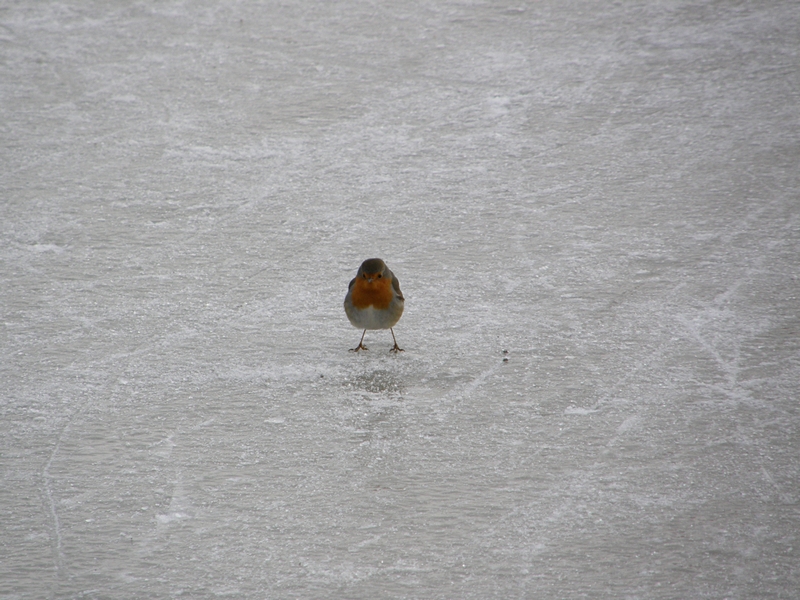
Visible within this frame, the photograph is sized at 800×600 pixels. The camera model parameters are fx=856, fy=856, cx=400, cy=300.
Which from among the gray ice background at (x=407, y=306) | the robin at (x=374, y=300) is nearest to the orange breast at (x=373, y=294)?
the robin at (x=374, y=300)

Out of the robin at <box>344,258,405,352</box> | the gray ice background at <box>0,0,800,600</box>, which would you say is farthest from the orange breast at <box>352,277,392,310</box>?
the gray ice background at <box>0,0,800,600</box>

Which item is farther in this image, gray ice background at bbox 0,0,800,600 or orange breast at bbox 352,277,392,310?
orange breast at bbox 352,277,392,310

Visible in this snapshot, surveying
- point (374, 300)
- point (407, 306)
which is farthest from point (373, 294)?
point (407, 306)

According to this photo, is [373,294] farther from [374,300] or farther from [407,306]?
[407,306]

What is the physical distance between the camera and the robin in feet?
12.2

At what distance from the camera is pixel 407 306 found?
425 centimetres

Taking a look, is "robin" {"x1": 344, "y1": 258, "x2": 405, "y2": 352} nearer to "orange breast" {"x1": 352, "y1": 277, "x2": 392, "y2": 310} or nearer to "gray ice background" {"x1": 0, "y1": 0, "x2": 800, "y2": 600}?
"orange breast" {"x1": 352, "y1": 277, "x2": 392, "y2": 310}

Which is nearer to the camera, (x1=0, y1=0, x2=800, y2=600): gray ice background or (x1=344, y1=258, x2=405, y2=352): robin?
(x1=0, y1=0, x2=800, y2=600): gray ice background

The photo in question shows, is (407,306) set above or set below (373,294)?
below

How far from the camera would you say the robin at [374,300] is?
147 inches

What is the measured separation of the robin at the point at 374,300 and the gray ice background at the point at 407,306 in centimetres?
21

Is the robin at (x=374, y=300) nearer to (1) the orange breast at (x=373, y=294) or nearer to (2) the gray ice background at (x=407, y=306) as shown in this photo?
(1) the orange breast at (x=373, y=294)

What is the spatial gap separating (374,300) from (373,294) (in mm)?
27

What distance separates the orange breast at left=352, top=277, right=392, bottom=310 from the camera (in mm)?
3717
